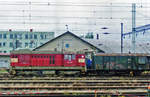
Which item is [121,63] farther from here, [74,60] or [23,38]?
[23,38]

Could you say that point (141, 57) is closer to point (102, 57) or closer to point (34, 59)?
point (102, 57)

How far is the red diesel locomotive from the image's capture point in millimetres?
24719

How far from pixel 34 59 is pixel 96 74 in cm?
848

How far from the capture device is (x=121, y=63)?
25.5 metres

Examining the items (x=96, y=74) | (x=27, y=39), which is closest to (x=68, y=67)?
(x=96, y=74)

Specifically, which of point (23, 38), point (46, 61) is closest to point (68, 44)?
point (46, 61)

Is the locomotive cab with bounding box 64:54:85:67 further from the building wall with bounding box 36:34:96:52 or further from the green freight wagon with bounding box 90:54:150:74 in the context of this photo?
the building wall with bounding box 36:34:96:52

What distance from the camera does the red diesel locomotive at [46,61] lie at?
973 inches

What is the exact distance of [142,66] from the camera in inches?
999

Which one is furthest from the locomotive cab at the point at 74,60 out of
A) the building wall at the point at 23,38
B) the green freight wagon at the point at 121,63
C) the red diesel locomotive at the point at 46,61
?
the building wall at the point at 23,38

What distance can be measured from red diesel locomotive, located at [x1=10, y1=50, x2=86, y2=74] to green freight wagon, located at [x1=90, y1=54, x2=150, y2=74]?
6.74ft

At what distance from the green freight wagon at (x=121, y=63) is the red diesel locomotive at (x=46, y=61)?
2055 mm

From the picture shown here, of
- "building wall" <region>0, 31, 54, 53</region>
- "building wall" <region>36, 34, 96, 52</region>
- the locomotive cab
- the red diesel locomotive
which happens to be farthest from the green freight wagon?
"building wall" <region>0, 31, 54, 53</region>

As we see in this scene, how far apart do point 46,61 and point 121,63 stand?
32.6ft
